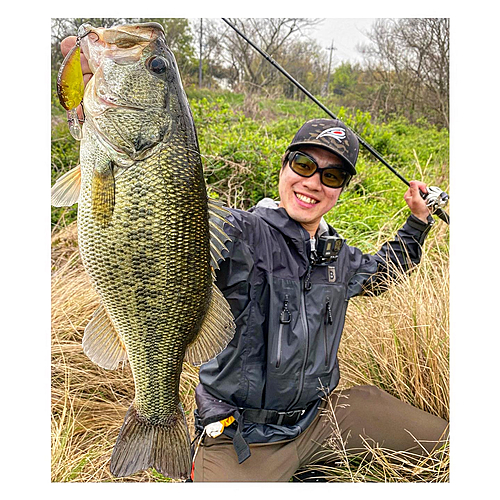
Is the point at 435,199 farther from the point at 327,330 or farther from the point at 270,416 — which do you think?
the point at 270,416

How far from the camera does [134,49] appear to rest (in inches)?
48.6

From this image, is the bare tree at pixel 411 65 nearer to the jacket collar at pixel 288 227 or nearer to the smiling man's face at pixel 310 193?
the smiling man's face at pixel 310 193

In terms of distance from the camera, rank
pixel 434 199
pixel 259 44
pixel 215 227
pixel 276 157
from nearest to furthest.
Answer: pixel 215 227 → pixel 434 199 → pixel 259 44 → pixel 276 157

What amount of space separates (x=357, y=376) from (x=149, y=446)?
1.44 metres

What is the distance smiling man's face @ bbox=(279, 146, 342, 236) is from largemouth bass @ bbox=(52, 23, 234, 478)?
0.69 metres

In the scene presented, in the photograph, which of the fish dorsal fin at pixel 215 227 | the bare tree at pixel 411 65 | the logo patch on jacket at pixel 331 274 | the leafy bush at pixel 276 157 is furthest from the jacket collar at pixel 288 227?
the leafy bush at pixel 276 157

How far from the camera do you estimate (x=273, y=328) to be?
1.92m

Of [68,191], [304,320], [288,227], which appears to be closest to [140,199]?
[68,191]

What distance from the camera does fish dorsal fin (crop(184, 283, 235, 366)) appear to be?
4.54 feet

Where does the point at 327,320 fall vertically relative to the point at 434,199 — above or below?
below

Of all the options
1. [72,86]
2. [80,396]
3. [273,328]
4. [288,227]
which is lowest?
[80,396]

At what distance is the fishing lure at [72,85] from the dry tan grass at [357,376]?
5.71 ft

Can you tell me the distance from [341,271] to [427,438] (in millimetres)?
918

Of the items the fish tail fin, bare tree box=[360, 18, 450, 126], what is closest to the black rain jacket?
the fish tail fin
